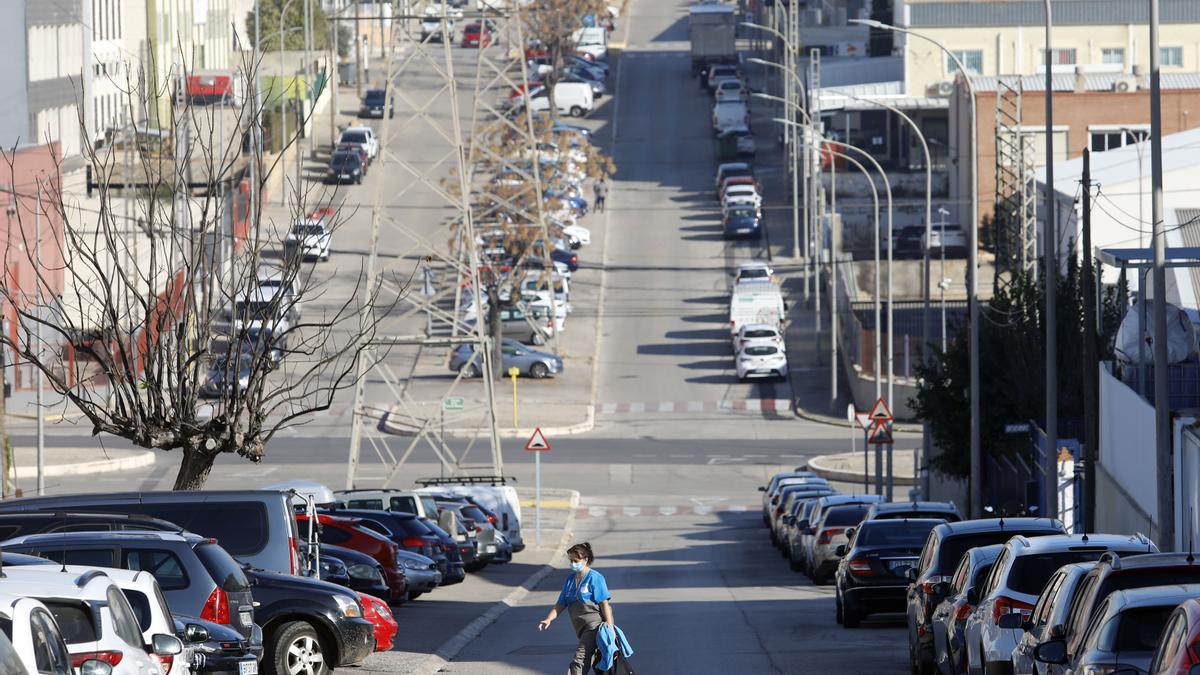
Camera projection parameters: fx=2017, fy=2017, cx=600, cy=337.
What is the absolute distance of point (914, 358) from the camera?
68125mm

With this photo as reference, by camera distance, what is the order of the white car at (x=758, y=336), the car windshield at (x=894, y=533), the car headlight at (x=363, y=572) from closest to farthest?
the car windshield at (x=894, y=533) → the car headlight at (x=363, y=572) → the white car at (x=758, y=336)

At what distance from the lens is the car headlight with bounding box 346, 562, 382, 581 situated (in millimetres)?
26719

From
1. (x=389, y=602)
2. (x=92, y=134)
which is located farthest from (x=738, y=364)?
(x=389, y=602)

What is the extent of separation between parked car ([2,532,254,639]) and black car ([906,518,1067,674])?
21.1 feet

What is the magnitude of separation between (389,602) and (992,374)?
17098 millimetres

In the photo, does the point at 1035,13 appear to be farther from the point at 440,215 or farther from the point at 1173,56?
the point at 440,215

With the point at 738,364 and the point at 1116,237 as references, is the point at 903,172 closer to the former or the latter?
the point at 738,364

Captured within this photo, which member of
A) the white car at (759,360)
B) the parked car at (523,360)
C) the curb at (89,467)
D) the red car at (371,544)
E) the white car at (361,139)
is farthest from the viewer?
A: the white car at (361,139)

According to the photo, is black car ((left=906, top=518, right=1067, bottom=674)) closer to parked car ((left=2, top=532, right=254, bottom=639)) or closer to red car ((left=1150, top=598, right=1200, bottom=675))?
parked car ((left=2, top=532, right=254, bottom=639))

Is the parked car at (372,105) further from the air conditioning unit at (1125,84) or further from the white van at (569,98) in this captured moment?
the air conditioning unit at (1125,84)

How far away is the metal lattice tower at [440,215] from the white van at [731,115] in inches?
514

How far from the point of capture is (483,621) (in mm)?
27641

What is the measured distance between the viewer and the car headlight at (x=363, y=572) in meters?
Result: 26.7

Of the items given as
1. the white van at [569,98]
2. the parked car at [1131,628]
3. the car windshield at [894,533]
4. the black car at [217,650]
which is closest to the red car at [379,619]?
the black car at [217,650]
